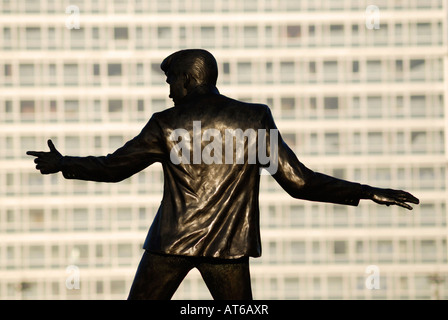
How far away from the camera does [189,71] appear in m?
9.33

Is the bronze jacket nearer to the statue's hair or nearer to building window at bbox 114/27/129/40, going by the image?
the statue's hair

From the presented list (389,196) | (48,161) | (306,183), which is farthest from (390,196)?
(48,161)

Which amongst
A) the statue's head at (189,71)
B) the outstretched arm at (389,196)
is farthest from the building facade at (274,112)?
the outstretched arm at (389,196)

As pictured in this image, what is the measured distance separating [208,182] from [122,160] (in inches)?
29.5

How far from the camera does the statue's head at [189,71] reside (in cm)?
931

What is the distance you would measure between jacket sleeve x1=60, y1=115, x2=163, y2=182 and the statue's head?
15.9 inches

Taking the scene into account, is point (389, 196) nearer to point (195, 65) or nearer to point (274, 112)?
point (195, 65)

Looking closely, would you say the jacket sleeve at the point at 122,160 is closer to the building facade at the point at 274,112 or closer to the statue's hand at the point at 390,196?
the statue's hand at the point at 390,196

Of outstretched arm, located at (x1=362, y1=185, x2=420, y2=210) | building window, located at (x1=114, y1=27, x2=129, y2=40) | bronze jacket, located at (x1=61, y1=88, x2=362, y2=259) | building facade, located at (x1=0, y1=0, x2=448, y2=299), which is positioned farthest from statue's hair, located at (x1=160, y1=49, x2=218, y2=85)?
building window, located at (x1=114, y1=27, x2=129, y2=40)

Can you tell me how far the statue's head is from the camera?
9312mm

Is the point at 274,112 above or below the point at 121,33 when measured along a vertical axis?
below

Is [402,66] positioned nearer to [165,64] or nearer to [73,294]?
[73,294]

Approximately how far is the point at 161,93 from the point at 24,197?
63.4 ft

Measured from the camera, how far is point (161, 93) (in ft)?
397
